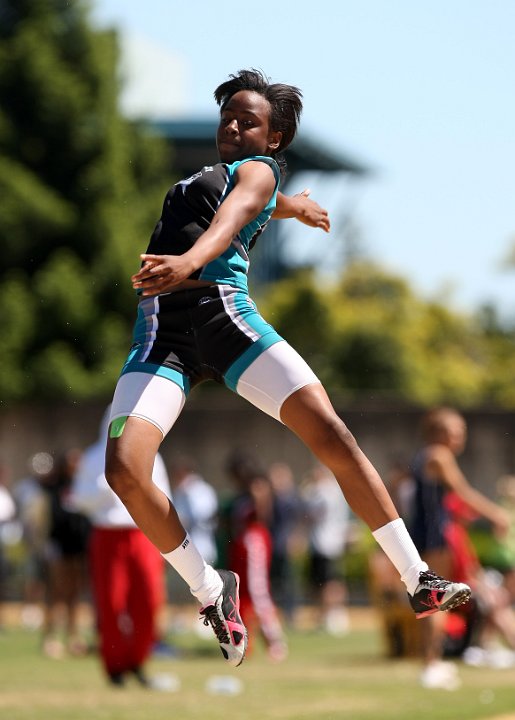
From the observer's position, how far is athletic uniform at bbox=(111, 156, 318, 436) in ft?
20.0

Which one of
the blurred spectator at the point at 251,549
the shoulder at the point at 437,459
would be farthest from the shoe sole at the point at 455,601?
the blurred spectator at the point at 251,549

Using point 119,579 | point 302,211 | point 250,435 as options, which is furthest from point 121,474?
point 250,435

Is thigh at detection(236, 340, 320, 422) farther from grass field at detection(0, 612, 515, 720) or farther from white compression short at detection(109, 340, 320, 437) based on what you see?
grass field at detection(0, 612, 515, 720)

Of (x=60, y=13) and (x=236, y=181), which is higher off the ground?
(x=236, y=181)

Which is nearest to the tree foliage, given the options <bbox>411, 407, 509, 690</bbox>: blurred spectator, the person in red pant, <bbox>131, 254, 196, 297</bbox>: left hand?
<bbox>411, 407, 509, 690</bbox>: blurred spectator

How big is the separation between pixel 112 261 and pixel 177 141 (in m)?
12.5

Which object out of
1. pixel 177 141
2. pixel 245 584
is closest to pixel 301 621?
pixel 245 584

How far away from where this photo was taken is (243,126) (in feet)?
21.2

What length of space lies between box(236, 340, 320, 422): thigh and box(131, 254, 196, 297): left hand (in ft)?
2.02

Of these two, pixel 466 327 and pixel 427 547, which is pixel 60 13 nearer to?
pixel 427 547

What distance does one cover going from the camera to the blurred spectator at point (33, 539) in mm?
20952

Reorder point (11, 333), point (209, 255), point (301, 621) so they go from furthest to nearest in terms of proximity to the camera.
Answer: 1. point (11, 333)
2. point (301, 621)
3. point (209, 255)

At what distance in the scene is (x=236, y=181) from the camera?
6246mm

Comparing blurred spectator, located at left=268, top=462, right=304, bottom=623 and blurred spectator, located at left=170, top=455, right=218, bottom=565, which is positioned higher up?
blurred spectator, located at left=170, top=455, right=218, bottom=565
